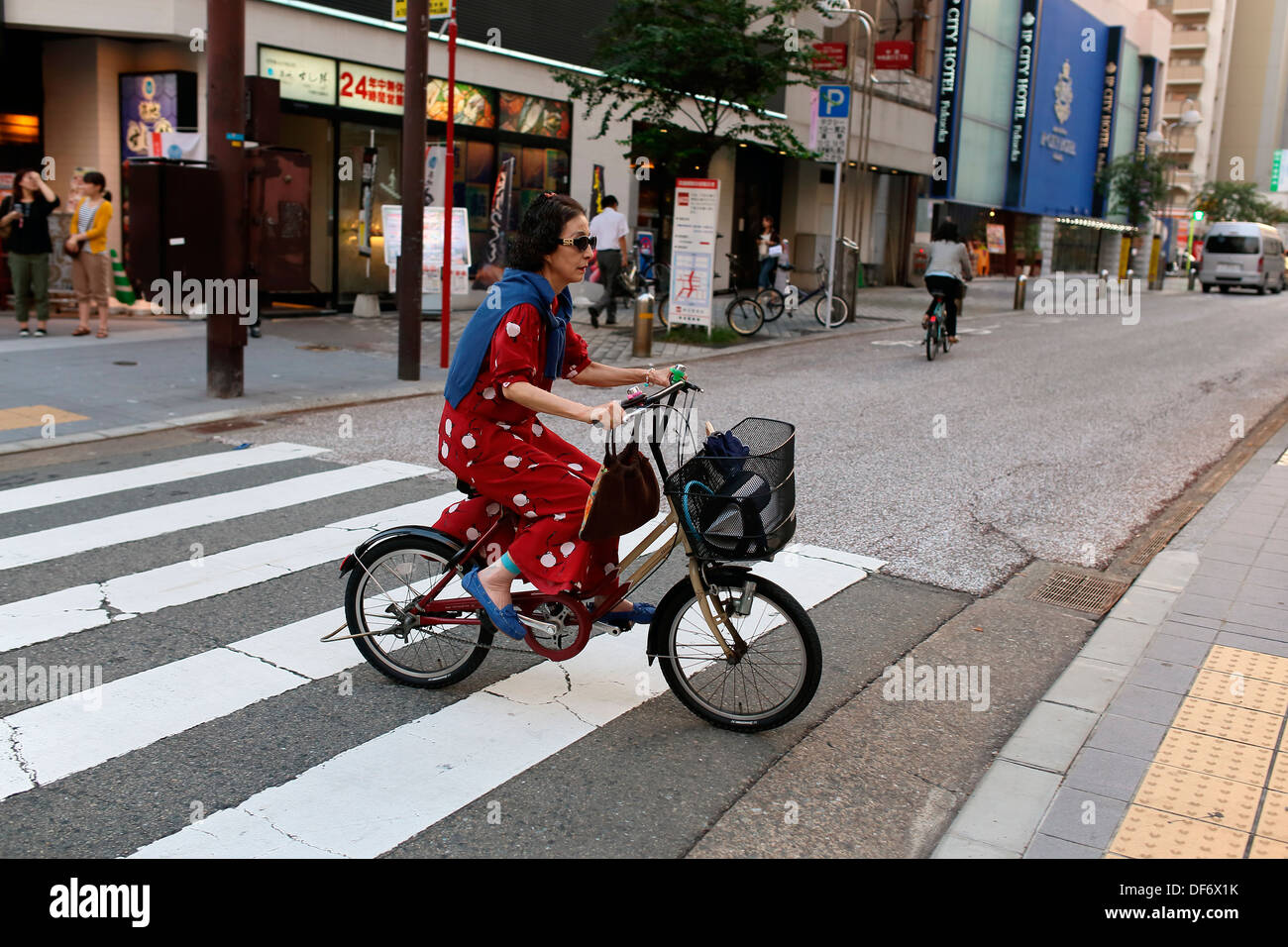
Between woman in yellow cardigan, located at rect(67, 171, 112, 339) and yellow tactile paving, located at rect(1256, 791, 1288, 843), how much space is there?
13308 mm

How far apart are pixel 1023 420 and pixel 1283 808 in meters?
8.09

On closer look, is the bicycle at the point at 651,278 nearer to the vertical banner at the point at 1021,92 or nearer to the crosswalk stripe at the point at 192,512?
the crosswalk stripe at the point at 192,512

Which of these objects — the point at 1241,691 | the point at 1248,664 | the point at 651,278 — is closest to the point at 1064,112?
the point at 651,278

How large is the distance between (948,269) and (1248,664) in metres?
12.3

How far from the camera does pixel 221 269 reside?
10.5 metres

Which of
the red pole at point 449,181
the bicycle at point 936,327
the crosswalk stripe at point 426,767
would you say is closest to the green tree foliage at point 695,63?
the bicycle at point 936,327

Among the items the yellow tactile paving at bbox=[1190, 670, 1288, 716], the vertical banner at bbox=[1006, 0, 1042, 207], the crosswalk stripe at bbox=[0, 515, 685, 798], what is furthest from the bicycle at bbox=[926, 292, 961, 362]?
the vertical banner at bbox=[1006, 0, 1042, 207]

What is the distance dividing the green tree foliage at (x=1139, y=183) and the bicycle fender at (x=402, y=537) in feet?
154

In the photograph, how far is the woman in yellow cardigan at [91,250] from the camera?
1359cm

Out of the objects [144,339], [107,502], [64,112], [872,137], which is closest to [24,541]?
[107,502]

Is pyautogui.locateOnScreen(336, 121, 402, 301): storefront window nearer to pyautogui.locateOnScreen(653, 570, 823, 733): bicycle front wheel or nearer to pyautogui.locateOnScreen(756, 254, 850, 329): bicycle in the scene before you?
pyautogui.locateOnScreen(756, 254, 850, 329): bicycle

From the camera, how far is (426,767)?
4000 mm

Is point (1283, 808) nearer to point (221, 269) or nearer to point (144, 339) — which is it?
point (221, 269)
